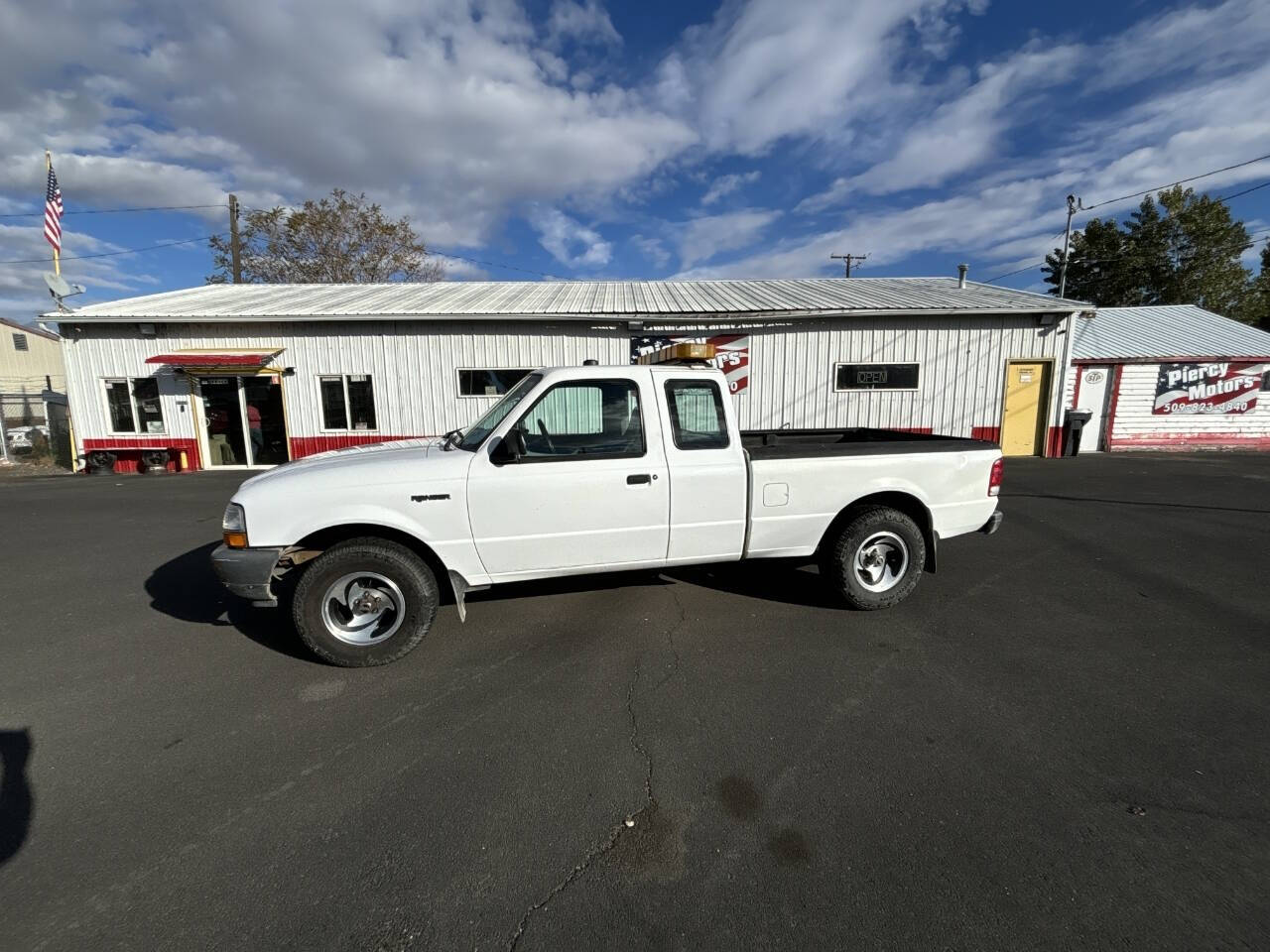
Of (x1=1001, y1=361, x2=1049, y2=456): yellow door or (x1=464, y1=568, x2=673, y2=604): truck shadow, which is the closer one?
(x1=464, y1=568, x2=673, y2=604): truck shadow

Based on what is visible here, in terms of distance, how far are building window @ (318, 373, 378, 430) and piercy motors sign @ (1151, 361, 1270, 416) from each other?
1993 centimetres

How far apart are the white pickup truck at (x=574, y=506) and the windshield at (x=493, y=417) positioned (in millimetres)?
21

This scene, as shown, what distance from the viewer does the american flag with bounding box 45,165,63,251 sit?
499 inches

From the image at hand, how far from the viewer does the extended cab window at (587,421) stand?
3.79 m

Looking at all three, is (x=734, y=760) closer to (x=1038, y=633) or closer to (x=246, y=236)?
(x=1038, y=633)

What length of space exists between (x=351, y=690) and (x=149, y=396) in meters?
13.7

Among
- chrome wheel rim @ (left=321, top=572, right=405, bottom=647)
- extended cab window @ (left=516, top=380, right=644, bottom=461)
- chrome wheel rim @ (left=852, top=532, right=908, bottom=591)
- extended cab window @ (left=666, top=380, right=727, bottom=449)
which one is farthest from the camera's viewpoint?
chrome wheel rim @ (left=852, top=532, right=908, bottom=591)

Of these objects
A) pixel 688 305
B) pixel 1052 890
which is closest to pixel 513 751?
pixel 1052 890

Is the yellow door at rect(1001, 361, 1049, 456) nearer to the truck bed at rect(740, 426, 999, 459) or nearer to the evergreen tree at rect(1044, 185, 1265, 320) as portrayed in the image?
the truck bed at rect(740, 426, 999, 459)

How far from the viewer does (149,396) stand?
12484 mm

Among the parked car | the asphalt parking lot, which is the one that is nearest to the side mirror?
the asphalt parking lot

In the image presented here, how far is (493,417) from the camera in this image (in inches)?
161

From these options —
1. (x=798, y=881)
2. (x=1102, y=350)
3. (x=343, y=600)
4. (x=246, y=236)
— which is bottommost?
(x=798, y=881)

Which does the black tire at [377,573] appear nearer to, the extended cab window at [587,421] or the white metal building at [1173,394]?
the extended cab window at [587,421]
